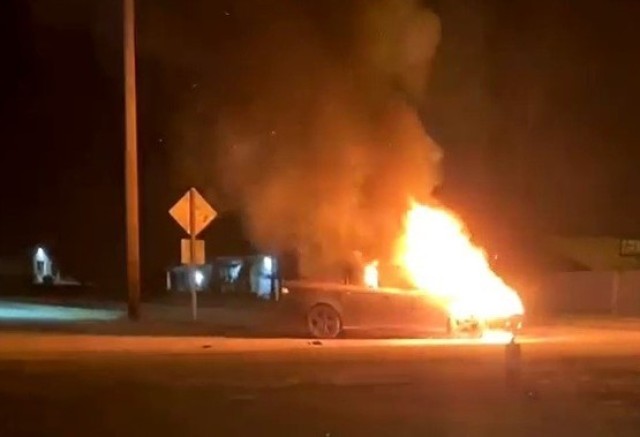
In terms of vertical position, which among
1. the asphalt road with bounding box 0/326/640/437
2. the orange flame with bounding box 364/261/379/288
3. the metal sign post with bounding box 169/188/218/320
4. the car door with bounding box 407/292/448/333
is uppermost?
the metal sign post with bounding box 169/188/218/320

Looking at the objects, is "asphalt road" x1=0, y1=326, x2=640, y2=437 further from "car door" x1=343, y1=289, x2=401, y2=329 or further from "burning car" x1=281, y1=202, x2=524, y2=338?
"car door" x1=343, y1=289, x2=401, y2=329

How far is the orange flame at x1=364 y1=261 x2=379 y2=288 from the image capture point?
87.4 ft

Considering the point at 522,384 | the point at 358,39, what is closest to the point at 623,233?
the point at 358,39

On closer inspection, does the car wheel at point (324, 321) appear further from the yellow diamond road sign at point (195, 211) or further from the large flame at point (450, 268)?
the yellow diamond road sign at point (195, 211)

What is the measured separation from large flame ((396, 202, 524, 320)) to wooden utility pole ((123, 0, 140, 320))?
6194 mm

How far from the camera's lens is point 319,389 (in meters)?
16.9

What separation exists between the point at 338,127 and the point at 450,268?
686 centimetres

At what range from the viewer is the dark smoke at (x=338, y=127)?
32281mm

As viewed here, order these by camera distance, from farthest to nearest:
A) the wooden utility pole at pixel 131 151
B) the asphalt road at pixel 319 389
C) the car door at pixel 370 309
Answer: the wooden utility pole at pixel 131 151 < the car door at pixel 370 309 < the asphalt road at pixel 319 389

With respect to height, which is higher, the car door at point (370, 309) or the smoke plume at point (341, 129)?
the smoke plume at point (341, 129)

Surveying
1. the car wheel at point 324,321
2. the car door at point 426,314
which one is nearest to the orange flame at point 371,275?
the car wheel at point 324,321

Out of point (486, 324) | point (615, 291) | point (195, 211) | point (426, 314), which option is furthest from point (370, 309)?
point (615, 291)

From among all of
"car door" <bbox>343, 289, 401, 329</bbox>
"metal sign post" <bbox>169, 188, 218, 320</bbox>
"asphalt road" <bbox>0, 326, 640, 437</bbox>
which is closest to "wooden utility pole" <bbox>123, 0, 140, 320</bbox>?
"metal sign post" <bbox>169, 188, 218, 320</bbox>

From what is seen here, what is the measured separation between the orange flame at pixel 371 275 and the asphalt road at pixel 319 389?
189 centimetres
